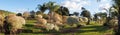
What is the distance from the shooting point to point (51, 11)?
93.2 m

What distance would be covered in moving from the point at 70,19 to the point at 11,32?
2682 centimetres

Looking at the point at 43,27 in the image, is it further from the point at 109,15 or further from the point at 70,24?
the point at 109,15

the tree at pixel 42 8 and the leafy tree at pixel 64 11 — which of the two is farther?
the leafy tree at pixel 64 11

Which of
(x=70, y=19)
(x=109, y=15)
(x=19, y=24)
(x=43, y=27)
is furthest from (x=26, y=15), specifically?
(x=19, y=24)

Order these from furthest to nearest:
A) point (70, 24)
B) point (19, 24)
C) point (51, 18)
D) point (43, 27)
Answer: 1. point (51, 18)
2. point (70, 24)
3. point (43, 27)
4. point (19, 24)

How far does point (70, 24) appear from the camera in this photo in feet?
249

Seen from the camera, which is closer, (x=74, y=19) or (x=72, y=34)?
(x=72, y=34)

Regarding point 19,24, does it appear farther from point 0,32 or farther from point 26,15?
A: point 26,15

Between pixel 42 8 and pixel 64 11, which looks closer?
pixel 42 8

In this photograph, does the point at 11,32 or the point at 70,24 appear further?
the point at 70,24

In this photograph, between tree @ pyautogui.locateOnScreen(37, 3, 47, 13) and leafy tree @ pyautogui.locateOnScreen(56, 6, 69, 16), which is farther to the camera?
leafy tree @ pyautogui.locateOnScreen(56, 6, 69, 16)

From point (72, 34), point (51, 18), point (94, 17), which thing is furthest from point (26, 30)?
point (94, 17)

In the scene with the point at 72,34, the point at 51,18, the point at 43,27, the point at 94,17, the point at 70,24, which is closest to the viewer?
the point at 72,34

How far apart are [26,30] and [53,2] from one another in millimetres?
36371
